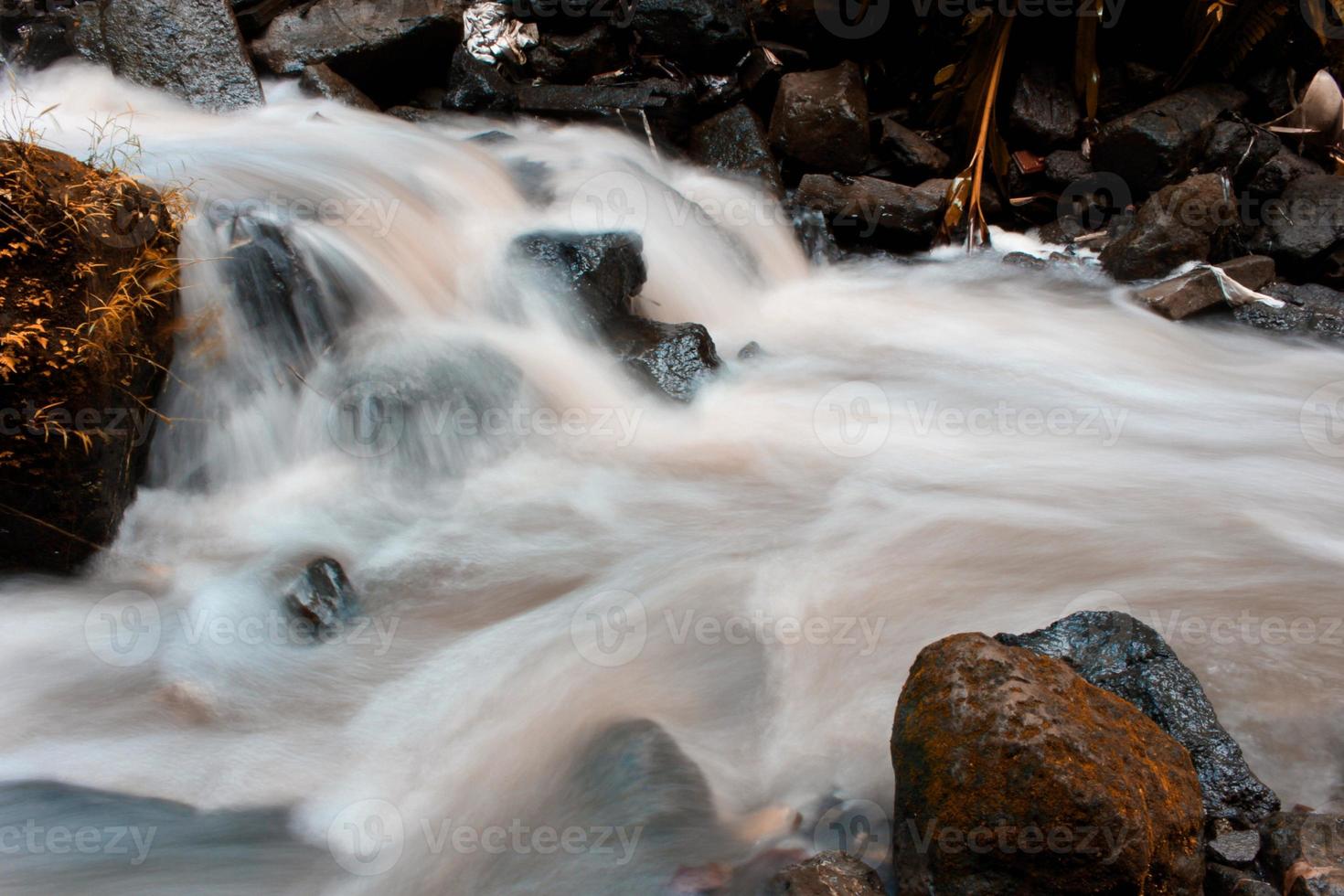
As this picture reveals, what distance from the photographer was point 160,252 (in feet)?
13.6

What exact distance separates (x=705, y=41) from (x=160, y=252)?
5.11 m

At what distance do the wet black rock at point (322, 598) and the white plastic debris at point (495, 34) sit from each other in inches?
222

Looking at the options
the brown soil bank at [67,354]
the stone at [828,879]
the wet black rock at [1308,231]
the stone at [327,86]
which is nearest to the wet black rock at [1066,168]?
the wet black rock at [1308,231]

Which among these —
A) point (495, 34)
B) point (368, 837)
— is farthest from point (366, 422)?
point (495, 34)

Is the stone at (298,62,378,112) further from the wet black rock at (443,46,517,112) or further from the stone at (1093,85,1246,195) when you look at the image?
the stone at (1093,85,1246,195)

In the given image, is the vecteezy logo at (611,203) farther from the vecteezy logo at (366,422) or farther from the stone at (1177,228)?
the stone at (1177,228)

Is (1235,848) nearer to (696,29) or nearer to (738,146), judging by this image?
(738,146)

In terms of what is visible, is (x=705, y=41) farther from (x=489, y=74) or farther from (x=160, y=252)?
(x=160, y=252)

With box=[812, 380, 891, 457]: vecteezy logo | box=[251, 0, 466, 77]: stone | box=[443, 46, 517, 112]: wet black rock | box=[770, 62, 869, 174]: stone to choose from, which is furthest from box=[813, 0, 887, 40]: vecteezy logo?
box=[812, 380, 891, 457]: vecteezy logo

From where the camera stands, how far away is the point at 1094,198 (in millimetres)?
7730

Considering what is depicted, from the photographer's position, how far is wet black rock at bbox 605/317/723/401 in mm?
5316

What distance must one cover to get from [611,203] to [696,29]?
84.3 inches

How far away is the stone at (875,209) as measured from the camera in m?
7.34

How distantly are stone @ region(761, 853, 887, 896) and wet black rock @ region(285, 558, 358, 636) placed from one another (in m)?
1.94
